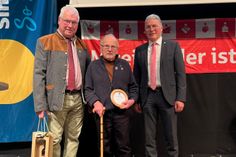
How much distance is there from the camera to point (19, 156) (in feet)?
16.7

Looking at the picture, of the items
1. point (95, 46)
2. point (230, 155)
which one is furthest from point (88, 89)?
point (230, 155)

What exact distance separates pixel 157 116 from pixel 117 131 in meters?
0.49

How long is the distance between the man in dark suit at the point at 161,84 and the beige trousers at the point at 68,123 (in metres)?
0.72

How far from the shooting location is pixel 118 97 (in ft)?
13.8

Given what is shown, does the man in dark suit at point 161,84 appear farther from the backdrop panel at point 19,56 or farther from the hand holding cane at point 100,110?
the backdrop panel at point 19,56

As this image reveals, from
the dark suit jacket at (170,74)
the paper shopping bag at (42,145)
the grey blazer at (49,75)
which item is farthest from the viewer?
the dark suit jacket at (170,74)

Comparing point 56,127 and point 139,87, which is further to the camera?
point 139,87

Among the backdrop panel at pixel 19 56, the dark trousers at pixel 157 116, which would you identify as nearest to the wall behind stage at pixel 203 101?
the backdrop panel at pixel 19 56

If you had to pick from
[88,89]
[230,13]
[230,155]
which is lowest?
[230,155]

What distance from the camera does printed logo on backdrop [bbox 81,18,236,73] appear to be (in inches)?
196

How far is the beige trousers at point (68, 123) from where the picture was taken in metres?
4.12

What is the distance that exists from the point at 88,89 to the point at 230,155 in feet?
7.06

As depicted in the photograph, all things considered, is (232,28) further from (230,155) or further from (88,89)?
(88,89)

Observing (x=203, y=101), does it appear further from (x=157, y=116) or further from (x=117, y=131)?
(x=117, y=131)
